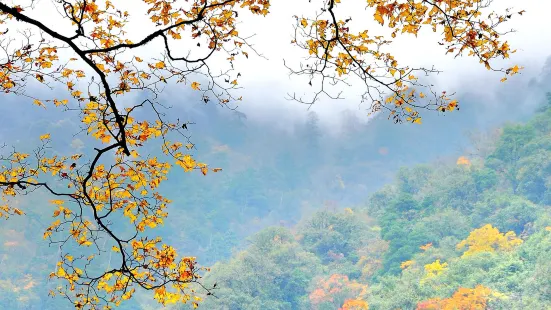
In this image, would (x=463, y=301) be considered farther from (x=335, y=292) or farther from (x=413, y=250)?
(x=413, y=250)

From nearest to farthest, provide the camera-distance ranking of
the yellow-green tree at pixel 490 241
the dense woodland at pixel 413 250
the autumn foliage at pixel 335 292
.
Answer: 1. the dense woodland at pixel 413 250
2. the yellow-green tree at pixel 490 241
3. the autumn foliage at pixel 335 292

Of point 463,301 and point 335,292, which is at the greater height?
point 335,292

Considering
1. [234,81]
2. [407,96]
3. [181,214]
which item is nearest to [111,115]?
[234,81]

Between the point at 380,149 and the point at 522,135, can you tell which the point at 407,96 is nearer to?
the point at 522,135

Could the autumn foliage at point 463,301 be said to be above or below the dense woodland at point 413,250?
below

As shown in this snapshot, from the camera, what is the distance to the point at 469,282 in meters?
16.4

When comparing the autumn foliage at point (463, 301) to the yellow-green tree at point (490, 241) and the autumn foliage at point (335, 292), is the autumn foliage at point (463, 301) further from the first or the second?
the autumn foliage at point (335, 292)

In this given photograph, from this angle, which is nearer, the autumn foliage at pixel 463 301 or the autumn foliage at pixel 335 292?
the autumn foliage at pixel 463 301

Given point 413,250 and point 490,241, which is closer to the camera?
point 490,241

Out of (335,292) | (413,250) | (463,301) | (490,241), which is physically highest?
(413,250)

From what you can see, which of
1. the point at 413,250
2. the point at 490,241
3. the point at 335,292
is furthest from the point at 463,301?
the point at 413,250

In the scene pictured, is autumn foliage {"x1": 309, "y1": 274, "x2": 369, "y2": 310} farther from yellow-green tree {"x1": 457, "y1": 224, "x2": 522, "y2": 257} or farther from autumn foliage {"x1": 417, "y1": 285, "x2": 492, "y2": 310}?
autumn foliage {"x1": 417, "y1": 285, "x2": 492, "y2": 310}

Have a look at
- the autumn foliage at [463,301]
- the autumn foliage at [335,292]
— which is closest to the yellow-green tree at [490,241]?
the autumn foliage at [463,301]

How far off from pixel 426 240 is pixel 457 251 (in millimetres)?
2541
